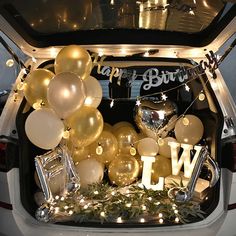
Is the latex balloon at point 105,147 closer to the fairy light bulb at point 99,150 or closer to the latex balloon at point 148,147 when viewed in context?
the fairy light bulb at point 99,150

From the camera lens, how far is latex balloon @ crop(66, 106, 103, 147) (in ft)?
9.32

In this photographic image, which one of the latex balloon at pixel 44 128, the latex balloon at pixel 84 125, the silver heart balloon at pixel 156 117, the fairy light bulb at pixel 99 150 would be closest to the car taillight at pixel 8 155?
Answer: the latex balloon at pixel 44 128

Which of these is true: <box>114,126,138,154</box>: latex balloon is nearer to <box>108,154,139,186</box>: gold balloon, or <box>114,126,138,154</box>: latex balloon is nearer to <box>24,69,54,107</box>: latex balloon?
<box>108,154,139,186</box>: gold balloon

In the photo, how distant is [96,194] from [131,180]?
17.8 inches

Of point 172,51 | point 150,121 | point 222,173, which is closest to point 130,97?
point 150,121

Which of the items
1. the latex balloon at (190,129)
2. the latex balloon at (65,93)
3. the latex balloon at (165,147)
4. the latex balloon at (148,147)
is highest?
the latex balloon at (65,93)

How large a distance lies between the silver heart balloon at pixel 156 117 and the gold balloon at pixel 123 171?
0.29m

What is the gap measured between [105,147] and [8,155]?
0.84m

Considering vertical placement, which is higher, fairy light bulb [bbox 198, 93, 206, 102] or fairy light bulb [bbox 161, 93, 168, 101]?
fairy light bulb [bbox 198, 93, 206, 102]

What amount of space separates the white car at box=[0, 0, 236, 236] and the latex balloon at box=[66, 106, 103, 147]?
283 millimetres

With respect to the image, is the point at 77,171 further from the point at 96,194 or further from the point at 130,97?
the point at 130,97

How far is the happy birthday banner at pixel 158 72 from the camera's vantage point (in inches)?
116

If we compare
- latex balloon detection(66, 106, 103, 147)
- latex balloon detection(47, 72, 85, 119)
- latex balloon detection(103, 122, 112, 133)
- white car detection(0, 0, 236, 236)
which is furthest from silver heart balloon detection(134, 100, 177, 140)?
latex balloon detection(47, 72, 85, 119)

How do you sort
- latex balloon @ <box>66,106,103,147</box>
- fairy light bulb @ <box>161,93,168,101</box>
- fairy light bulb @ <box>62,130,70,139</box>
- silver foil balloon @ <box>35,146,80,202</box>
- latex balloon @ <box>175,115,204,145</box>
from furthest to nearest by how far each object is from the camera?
1. fairy light bulb @ <box>161,93,168,101</box>
2. latex balloon @ <box>175,115,204,145</box>
3. latex balloon @ <box>66,106,103,147</box>
4. fairy light bulb @ <box>62,130,70,139</box>
5. silver foil balloon @ <box>35,146,80,202</box>
